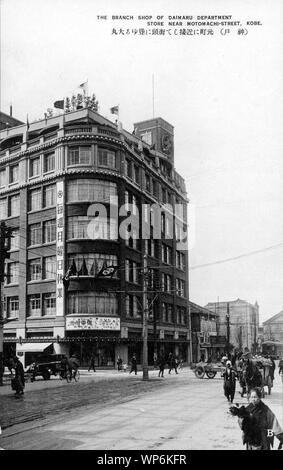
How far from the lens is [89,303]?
41.2 meters

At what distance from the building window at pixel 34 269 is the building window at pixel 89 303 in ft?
11.3

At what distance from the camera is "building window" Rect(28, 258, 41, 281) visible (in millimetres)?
42156

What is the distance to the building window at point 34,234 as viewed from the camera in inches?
1602

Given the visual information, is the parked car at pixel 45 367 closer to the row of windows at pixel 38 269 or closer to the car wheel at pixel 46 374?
the car wheel at pixel 46 374

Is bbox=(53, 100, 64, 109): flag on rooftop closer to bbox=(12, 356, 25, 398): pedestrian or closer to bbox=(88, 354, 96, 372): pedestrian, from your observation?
bbox=(88, 354, 96, 372): pedestrian

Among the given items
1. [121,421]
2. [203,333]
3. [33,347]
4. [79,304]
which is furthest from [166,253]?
[203,333]

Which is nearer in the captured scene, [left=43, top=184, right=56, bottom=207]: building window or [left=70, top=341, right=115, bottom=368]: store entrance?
[left=43, top=184, right=56, bottom=207]: building window

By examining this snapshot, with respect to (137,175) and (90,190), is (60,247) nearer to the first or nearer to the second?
(90,190)

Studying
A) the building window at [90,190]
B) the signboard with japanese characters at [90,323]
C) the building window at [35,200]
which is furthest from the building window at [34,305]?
the building window at [90,190]

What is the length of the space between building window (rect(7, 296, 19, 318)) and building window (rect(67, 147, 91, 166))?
41.1ft

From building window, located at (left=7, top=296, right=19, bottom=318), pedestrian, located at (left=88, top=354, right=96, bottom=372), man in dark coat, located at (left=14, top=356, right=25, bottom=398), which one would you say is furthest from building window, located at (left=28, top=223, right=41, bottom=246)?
man in dark coat, located at (left=14, top=356, right=25, bottom=398)

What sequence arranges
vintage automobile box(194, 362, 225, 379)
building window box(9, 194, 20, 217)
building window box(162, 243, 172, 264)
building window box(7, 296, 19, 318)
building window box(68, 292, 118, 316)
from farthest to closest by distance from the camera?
building window box(7, 296, 19, 318) < building window box(68, 292, 118, 316) < building window box(9, 194, 20, 217) < building window box(162, 243, 172, 264) < vintage automobile box(194, 362, 225, 379)

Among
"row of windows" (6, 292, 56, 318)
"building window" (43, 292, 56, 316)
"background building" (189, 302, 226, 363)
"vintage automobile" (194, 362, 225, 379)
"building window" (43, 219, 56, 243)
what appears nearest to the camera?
"vintage automobile" (194, 362, 225, 379)

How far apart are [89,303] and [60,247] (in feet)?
16.4
